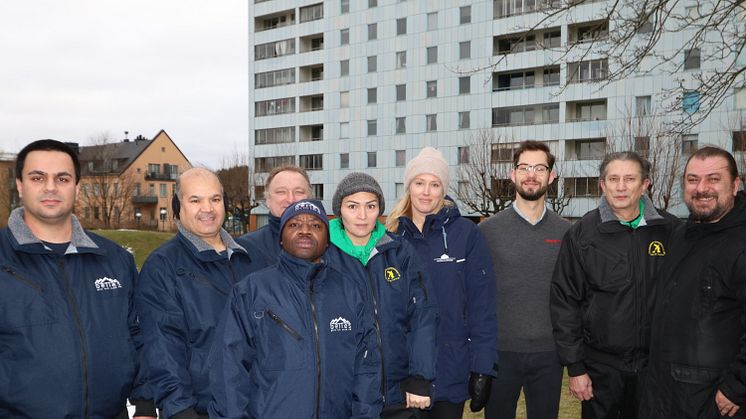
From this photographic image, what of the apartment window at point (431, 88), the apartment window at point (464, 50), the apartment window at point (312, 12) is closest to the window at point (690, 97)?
the apartment window at point (464, 50)

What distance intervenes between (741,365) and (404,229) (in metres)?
2.58

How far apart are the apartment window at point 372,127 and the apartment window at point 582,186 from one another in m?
17.9

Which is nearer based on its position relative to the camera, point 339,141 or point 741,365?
point 741,365

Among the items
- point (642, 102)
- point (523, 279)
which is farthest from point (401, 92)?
point (523, 279)

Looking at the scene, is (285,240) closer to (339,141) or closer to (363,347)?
(363,347)

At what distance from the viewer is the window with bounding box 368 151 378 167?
50250 millimetres

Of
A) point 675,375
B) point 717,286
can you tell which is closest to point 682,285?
point 717,286

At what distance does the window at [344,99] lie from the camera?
52.0 meters

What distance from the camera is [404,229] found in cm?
484

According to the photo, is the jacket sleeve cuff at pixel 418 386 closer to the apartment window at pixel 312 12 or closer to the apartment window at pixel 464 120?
the apartment window at pixel 464 120

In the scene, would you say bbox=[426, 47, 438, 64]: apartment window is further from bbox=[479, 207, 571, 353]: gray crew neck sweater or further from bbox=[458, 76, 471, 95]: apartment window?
bbox=[479, 207, 571, 353]: gray crew neck sweater

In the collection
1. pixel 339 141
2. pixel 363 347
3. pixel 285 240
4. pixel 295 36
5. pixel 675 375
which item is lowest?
pixel 675 375

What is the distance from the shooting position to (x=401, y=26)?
49.0 m

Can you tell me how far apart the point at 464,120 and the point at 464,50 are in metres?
5.65
